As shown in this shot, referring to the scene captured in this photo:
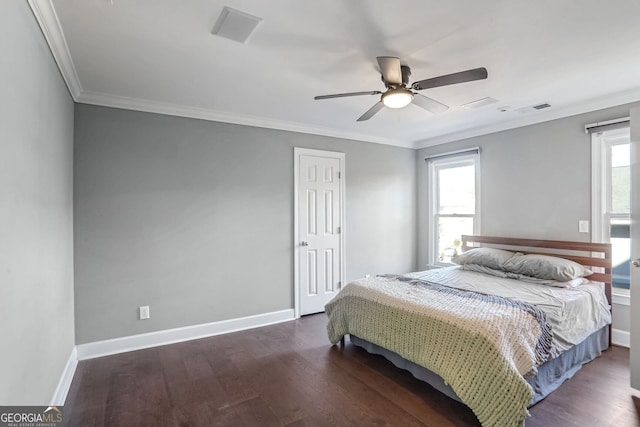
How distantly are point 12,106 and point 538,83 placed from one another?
3664 mm

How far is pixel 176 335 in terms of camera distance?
133 inches

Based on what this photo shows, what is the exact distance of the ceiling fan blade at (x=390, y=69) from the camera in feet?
6.72

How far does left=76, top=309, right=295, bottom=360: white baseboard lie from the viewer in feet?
9.89

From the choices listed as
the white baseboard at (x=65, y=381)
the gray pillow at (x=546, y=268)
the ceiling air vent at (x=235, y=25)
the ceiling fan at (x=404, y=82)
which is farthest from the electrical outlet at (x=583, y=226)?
the white baseboard at (x=65, y=381)

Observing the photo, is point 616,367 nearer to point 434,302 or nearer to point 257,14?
point 434,302

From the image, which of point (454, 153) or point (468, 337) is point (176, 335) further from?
point (454, 153)

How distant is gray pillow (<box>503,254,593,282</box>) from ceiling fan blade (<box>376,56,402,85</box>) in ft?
7.72

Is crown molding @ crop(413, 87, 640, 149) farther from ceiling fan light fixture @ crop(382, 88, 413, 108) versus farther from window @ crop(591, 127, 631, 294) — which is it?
ceiling fan light fixture @ crop(382, 88, 413, 108)

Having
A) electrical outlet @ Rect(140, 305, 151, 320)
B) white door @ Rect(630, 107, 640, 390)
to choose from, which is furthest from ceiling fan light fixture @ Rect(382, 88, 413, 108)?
electrical outlet @ Rect(140, 305, 151, 320)

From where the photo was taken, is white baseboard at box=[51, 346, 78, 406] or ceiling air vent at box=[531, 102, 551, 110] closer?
white baseboard at box=[51, 346, 78, 406]

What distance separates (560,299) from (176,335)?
11.8ft

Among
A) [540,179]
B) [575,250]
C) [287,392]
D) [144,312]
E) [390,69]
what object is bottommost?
[287,392]

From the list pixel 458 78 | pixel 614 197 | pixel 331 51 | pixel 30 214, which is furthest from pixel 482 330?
pixel 30 214

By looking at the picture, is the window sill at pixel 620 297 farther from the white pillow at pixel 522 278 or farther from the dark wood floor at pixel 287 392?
the dark wood floor at pixel 287 392
